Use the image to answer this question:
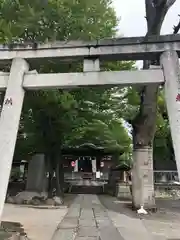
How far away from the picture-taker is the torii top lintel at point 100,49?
20.7ft

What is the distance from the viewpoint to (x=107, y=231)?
324 inches

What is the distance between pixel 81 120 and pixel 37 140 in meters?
3.31

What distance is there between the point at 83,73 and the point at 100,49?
0.63 metres

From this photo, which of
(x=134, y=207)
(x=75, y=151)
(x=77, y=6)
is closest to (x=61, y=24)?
(x=77, y=6)

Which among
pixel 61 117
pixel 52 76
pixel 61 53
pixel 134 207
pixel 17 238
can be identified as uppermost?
pixel 61 117

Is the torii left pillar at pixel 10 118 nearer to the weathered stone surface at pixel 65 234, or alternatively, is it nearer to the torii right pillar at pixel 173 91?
the weathered stone surface at pixel 65 234

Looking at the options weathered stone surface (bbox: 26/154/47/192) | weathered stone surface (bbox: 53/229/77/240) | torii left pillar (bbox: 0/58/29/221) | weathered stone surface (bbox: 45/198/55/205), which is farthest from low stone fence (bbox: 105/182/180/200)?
torii left pillar (bbox: 0/58/29/221)

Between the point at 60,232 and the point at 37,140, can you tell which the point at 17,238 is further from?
the point at 37,140

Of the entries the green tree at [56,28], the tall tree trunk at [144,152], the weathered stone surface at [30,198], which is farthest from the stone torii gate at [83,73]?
the weathered stone surface at [30,198]

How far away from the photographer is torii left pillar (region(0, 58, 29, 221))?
19.0ft

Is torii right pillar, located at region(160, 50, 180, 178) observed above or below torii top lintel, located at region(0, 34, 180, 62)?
below

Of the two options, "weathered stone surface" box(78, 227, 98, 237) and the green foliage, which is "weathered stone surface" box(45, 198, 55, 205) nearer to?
the green foliage

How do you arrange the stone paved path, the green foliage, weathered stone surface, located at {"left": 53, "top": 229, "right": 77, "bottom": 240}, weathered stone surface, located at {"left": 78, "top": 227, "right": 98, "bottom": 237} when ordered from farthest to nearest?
the green foliage < weathered stone surface, located at {"left": 78, "top": 227, "right": 98, "bottom": 237} < the stone paved path < weathered stone surface, located at {"left": 53, "top": 229, "right": 77, "bottom": 240}

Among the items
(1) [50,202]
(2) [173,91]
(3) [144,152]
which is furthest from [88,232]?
(1) [50,202]
